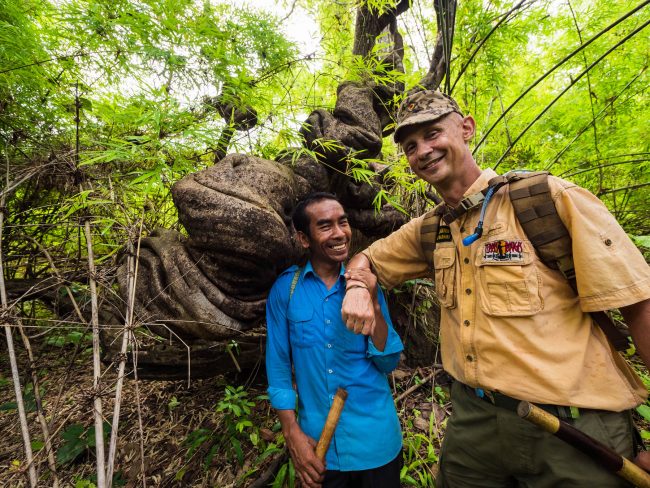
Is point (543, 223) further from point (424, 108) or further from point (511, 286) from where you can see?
point (424, 108)

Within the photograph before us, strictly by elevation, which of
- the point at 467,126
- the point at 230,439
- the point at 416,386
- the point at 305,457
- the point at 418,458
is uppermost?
the point at 467,126

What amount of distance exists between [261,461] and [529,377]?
2.33 m

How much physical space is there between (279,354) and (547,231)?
5.55 feet

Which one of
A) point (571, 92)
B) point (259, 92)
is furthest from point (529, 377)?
point (571, 92)

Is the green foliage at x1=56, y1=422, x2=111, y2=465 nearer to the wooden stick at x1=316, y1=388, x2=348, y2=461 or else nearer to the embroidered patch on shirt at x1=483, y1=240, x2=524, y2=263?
the wooden stick at x1=316, y1=388, x2=348, y2=461

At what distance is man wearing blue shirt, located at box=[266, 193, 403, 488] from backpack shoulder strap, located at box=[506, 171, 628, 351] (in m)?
0.87

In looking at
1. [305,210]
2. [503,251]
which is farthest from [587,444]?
[305,210]

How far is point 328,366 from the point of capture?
6.01ft

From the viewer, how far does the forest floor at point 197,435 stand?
2.44 m

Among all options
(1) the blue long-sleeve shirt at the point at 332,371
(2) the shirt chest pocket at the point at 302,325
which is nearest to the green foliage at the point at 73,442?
(1) the blue long-sleeve shirt at the point at 332,371

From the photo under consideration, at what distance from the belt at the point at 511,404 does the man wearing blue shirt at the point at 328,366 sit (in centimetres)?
54

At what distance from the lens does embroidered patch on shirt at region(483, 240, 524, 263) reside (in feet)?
4.45

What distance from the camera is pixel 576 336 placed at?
1.28 metres

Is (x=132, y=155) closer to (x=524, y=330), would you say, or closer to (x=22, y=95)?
(x=22, y=95)
